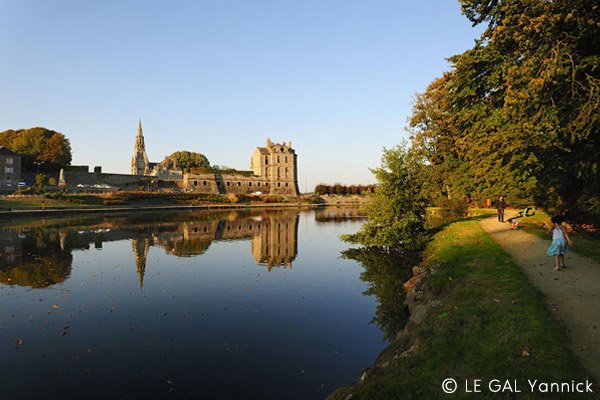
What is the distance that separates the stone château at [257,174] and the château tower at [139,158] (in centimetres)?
31

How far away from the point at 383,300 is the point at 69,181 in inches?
3451

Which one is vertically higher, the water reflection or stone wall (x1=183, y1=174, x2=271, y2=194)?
stone wall (x1=183, y1=174, x2=271, y2=194)

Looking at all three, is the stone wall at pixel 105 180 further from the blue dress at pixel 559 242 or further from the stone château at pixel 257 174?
the blue dress at pixel 559 242

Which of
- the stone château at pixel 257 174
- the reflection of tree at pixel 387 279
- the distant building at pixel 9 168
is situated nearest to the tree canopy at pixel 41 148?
the distant building at pixel 9 168

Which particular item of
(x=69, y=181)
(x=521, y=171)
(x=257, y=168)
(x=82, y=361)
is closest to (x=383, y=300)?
(x=521, y=171)

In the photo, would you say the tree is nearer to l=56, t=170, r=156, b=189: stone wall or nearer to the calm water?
the calm water

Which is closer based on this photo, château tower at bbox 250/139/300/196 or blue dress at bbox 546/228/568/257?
blue dress at bbox 546/228/568/257

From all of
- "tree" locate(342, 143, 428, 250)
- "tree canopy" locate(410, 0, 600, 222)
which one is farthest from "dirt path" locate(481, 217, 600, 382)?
"tree" locate(342, 143, 428, 250)

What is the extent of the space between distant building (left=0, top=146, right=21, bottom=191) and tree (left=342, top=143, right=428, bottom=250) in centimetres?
7501

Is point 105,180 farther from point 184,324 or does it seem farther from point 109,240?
point 184,324

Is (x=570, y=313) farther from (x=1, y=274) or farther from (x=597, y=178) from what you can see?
(x=1, y=274)

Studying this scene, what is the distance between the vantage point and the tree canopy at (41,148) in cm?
7931

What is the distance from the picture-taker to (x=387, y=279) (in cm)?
1695

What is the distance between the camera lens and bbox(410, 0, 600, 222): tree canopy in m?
9.37
